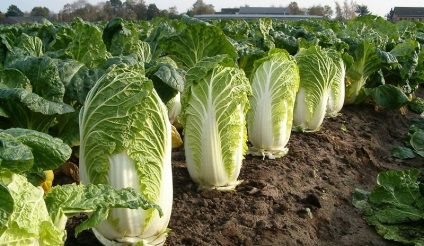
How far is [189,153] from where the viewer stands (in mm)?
4793

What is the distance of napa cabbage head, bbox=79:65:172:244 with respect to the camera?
137 inches

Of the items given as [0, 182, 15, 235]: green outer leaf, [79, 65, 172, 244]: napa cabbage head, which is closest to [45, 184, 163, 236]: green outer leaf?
[0, 182, 15, 235]: green outer leaf

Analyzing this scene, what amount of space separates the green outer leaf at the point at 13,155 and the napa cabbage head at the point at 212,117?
227cm

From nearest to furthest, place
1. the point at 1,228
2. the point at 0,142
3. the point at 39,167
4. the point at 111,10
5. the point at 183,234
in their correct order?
1. the point at 1,228
2. the point at 0,142
3. the point at 39,167
4. the point at 183,234
5. the point at 111,10

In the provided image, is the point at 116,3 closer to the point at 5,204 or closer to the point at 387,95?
the point at 387,95

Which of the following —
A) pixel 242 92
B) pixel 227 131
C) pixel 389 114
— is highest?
pixel 242 92

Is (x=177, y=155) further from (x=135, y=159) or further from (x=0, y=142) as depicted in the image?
(x=0, y=142)

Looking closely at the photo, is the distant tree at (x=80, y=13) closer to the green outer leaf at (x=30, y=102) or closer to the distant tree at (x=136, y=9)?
the distant tree at (x=136, y=9)

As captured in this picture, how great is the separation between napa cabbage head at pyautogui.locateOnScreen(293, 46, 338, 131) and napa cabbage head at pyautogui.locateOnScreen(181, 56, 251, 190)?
2480 millimetres

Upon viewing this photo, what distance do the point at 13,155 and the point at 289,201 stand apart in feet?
10.8

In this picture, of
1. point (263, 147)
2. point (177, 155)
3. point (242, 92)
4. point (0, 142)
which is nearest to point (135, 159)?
point (0, 142)

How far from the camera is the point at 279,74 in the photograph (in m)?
5.93

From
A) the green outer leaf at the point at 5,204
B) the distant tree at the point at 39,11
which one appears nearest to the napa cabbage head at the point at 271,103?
the green outer leaf at the point at 5,204

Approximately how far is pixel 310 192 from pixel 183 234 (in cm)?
192
